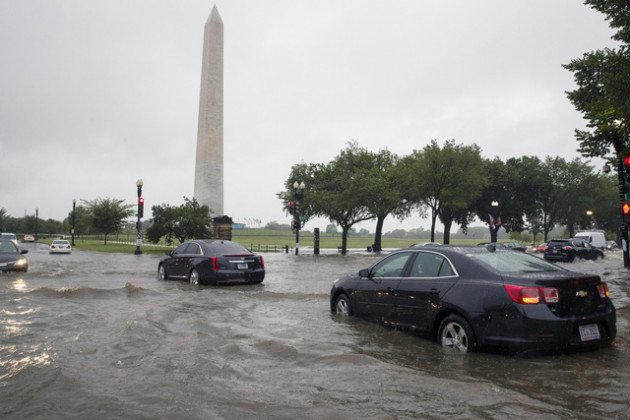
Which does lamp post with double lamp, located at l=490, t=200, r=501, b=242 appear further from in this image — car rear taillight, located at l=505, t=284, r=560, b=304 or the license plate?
car rear taillight, located at l=505, t=284, r=560, b=304

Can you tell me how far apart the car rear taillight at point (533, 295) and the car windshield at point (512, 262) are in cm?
46

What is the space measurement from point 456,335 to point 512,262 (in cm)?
121

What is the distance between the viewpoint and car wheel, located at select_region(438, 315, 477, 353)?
5836 mm

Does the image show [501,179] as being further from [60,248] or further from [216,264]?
[216,264]

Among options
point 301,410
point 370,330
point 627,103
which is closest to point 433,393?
point 301,410

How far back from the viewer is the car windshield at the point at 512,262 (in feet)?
20.0

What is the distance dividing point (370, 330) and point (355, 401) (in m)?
3.18

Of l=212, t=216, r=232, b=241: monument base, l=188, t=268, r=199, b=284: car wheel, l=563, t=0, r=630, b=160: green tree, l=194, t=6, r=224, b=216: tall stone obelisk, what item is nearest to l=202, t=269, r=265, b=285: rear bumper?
l=188, t=268, r=199, b=284: car wheel

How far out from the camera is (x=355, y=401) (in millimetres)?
4387

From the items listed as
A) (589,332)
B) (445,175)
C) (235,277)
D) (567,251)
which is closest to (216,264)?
(235,277)

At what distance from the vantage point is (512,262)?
6344mm

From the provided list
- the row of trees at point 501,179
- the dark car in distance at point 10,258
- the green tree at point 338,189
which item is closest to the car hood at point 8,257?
the dark car in distance at point 10,258

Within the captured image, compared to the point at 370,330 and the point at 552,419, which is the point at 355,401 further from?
the point at 370,330

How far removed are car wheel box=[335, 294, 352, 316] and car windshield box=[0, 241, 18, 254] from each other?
46.8ft
